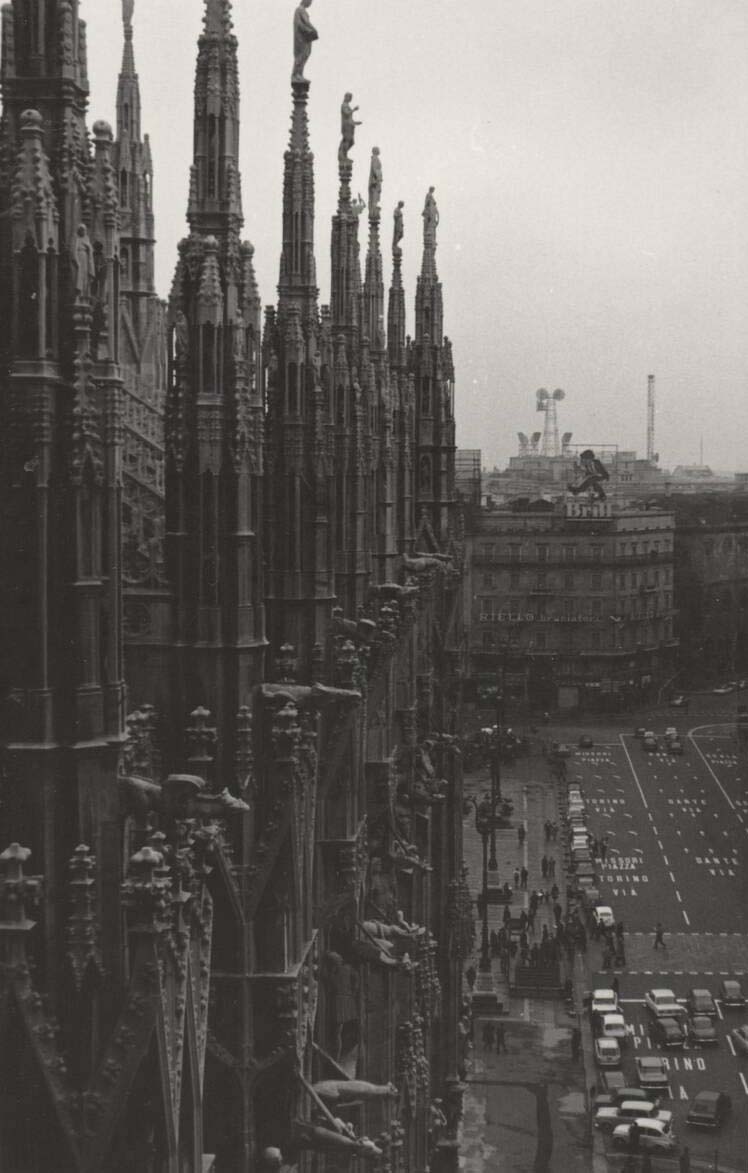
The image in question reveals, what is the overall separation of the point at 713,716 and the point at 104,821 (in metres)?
108

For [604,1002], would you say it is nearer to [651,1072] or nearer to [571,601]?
[651,1072]

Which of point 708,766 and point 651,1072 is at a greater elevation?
point 708,766

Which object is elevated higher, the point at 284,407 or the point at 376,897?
the point at 284,407

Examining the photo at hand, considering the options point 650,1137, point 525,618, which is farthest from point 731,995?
point 525,618

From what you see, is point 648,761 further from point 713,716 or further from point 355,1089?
point 355,1089

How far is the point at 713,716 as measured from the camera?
118688 mm

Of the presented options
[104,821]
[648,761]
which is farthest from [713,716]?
[104,821]

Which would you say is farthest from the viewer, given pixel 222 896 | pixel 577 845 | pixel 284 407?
pixel 577 845

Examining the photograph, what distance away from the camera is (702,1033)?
5622cm

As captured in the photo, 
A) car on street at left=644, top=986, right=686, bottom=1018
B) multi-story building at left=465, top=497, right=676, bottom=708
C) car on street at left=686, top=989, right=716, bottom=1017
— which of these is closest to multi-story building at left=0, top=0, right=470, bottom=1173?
car on street at left=644, top=986, right=686, bottom=1018

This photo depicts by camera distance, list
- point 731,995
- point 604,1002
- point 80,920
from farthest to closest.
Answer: point 731,995
point 604,1002
point 80,920

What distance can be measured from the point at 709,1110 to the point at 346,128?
27.5 metres

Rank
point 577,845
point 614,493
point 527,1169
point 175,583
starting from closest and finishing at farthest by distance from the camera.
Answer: point 175,583 → point 527,1169 → point 577,845 → point 614,493

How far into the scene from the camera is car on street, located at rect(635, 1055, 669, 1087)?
168ft
